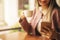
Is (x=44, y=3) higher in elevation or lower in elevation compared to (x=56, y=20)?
higher

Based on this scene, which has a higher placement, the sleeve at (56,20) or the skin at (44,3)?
the skin at (44,3)

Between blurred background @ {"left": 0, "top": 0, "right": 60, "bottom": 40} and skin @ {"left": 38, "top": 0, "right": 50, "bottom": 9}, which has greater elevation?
skin @ {"left": 38, "top": 0, "right": 50, "bottom": 9}

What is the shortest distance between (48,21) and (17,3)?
2148 millimetres

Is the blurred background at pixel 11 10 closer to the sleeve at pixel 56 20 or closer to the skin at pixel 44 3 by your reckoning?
the skin at pixel 44 3

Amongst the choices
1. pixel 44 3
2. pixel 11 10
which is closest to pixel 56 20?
pixel 44 3

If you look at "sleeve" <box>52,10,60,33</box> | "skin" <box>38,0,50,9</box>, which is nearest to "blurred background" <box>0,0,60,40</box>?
"skin" <box>38,0,50,9</box>

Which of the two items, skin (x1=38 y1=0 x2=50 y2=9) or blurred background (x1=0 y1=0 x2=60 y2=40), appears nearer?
skin (x1=38 y1=0 x2=50 y2=9)

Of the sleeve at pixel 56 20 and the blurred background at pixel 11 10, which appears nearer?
the sleeve at pixel 56 20

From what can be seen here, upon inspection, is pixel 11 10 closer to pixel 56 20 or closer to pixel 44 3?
pixel 44 3

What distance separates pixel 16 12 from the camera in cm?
321

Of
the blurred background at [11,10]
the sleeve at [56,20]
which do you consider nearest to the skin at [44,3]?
the sleeve at [56,20]

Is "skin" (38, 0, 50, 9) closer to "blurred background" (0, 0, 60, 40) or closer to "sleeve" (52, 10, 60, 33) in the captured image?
"sleeve" (52, 10, 60, 33)

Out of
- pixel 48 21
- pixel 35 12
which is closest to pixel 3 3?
pixel 35 12

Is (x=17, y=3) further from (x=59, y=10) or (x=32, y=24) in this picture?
(x=59, y=10)
